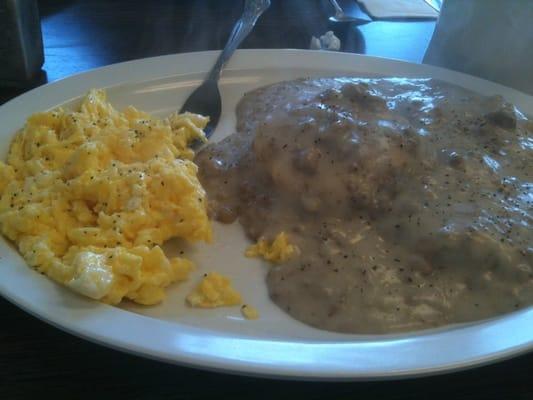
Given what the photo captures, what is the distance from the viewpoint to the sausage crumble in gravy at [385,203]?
1.36 m

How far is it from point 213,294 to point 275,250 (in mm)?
256

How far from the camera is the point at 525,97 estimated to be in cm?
215

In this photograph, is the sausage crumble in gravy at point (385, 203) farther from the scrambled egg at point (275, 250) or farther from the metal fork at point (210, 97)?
the metal fork at point (210, 97)

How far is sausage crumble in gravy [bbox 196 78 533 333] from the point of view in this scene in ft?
4.48

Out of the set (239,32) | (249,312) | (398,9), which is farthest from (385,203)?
(398,9)

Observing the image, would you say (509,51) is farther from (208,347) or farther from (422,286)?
(208,347)

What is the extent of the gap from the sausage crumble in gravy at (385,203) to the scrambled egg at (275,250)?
29 mm

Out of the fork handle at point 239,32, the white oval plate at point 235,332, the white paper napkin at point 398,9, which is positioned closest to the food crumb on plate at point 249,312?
the white oval plate at point 235,332

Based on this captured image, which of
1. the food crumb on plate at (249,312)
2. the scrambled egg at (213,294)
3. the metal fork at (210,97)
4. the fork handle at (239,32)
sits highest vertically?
the fork handle at (239,32)

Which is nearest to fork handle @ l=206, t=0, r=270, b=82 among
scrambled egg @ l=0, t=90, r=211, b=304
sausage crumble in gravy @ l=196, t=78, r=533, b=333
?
sausage crumble in gravy @ l=196, t=78, r=533, b=333

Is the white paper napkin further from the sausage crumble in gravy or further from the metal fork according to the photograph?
the sausage crumble in gravy

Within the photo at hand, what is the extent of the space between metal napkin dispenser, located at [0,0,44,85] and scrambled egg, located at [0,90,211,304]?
76 cm

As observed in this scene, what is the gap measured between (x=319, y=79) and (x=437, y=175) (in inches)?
32.8

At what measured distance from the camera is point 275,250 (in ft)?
4.89
